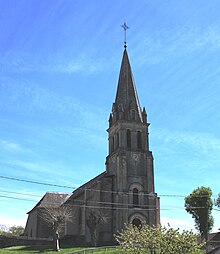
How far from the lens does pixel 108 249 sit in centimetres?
4172

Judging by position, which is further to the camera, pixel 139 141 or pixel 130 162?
pixel 139 141

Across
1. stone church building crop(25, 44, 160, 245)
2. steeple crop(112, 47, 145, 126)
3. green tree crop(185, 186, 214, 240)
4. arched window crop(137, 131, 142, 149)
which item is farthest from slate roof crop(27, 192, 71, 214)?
green tree crop(185, 186, 214, 240)

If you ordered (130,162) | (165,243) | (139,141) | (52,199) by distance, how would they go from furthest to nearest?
(52,199)
(139,141)
(130,162)
(165,243)

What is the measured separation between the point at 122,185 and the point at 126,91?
57.7ft

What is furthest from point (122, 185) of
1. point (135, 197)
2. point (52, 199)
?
point (52, 199)

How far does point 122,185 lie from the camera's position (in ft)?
176

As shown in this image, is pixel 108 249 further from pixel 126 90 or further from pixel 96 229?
pixel 126 90

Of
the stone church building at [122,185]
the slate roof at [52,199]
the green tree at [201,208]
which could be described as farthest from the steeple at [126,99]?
the slate roof at [52,199]

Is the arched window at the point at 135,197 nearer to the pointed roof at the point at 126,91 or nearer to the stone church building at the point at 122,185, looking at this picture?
the stone church building at the point at 122,185

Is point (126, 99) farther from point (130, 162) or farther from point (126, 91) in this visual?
point (130, 162)

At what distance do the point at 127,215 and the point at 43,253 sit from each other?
1495 centimetres

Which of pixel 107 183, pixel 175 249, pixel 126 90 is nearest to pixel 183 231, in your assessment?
pixel 175 249

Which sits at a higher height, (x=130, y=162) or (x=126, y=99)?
(x=126, y=99)

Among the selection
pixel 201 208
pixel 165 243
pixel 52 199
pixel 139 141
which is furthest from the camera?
pixel 52 199
